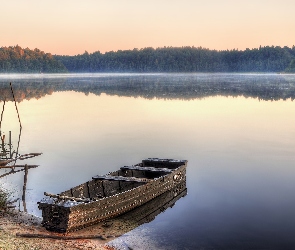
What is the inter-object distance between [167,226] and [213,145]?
59.8 ft

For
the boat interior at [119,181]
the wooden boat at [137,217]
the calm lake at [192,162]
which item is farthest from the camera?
the boat interior at [119,181]

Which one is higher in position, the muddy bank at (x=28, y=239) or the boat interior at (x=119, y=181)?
the boat interior at (x=119, y=181)

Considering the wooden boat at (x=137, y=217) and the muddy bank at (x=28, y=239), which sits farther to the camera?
the wooden boat at (x=137, y=217)

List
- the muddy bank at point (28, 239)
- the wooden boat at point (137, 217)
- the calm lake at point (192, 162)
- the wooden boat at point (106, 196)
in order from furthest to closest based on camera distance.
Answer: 1. the calm lake at point (192, 162)
2. the wooden boat at point (137, 217)
3. the wooden boat at point (106, 196)
4. the muddy bank at point (28, 239)

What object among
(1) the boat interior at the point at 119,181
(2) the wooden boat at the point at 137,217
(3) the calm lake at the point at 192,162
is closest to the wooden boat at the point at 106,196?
(1) the boat interior at the point at 119,181

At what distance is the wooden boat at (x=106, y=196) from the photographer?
1598 cm

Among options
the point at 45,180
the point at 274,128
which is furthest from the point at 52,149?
the point at 274,128

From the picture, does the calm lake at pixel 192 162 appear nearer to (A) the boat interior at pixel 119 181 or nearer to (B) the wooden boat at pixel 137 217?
(B) the wooden boat at pixel 137 217

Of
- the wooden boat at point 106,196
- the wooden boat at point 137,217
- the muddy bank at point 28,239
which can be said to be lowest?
the wooden boat at point 137,217

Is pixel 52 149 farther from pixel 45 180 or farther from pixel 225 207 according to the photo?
pixel 225 207

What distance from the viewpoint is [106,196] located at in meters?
20.3

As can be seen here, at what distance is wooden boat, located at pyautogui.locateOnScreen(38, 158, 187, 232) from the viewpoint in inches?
629

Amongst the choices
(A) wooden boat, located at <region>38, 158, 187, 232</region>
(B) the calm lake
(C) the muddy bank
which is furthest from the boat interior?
(B) the calm lake

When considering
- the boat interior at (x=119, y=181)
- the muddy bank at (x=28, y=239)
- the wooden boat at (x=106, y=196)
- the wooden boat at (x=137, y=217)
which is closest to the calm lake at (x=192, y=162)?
the wooden boat at (x=137, y=217)
